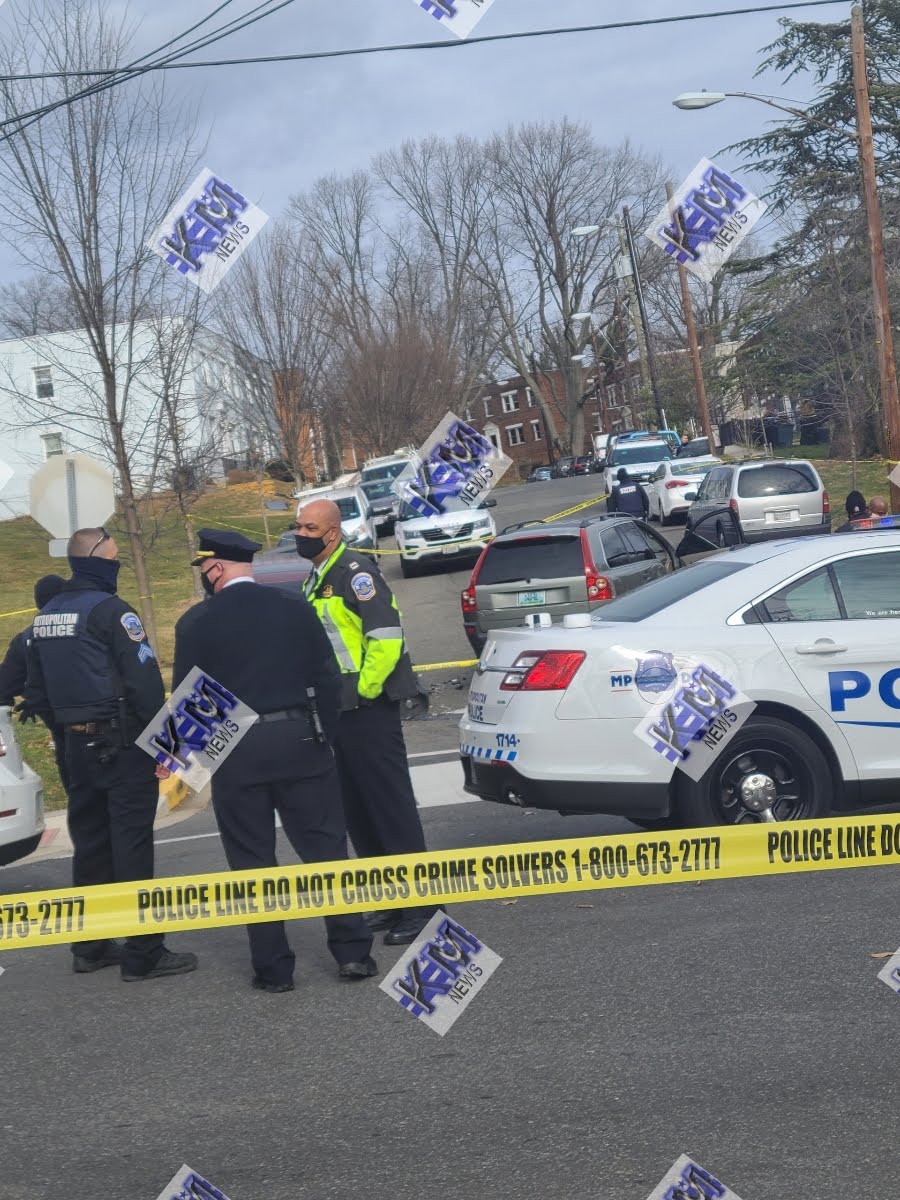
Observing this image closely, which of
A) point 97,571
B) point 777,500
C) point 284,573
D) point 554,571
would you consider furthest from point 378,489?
point 97,571

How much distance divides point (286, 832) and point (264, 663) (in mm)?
697

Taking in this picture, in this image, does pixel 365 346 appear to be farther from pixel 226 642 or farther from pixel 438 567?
pixel 226 642

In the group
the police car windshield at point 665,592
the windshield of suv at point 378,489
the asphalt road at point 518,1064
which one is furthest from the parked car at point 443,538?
the asphalt road at point 518,1064

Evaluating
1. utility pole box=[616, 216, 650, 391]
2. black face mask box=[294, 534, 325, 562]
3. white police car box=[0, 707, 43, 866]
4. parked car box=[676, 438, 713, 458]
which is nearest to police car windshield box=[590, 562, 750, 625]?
black face mask box=[294, 534, 325, 562]

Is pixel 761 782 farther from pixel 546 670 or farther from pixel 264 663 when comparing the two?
pixel 264 663

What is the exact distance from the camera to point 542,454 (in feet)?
333

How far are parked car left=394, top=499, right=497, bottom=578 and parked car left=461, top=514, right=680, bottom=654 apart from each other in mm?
10984

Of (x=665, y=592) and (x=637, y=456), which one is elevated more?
(x=665, y=592)

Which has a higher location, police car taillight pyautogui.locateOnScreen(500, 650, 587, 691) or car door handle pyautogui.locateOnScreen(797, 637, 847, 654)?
police car taillight pyautogui.locateOnScreen(500, 650, 587, 691)

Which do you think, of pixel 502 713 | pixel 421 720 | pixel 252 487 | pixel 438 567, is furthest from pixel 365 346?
pixel 502 713

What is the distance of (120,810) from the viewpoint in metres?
6.33

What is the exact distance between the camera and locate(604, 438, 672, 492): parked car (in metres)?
38.7

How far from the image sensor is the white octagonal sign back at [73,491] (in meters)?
12.0

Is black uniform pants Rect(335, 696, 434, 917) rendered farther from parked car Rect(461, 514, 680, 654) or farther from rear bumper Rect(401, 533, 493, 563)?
rear bumper Rect(401, 533, 493, 563)
